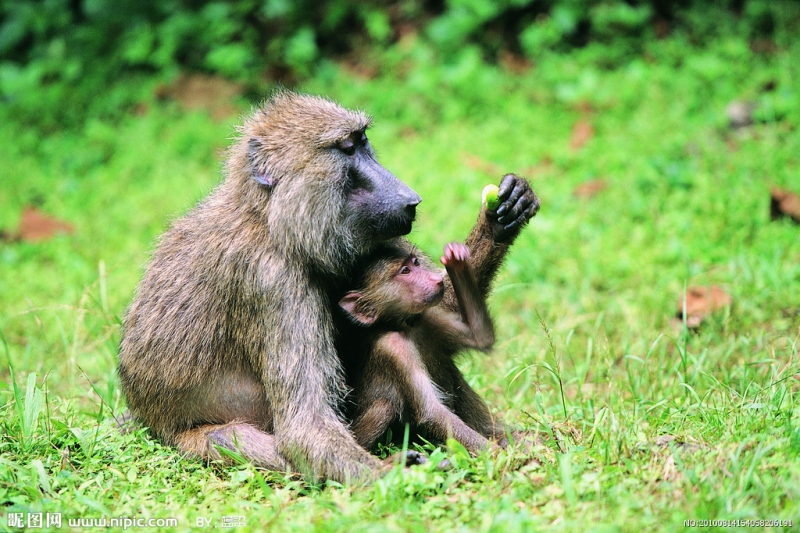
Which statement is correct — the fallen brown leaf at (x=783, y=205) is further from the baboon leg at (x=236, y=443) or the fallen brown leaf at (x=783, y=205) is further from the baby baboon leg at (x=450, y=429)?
the baboon leg at (x=236, y=443)

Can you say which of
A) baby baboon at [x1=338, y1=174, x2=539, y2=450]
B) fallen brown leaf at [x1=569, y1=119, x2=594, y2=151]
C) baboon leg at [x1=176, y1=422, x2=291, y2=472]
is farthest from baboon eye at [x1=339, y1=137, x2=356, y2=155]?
fallen brown leaf at [x1=569, y1=119, x2=594, y2=151]

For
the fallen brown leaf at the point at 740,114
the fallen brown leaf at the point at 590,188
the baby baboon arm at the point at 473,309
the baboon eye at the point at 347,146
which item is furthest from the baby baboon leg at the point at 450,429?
the fallen brown leaf at the point at 740,114

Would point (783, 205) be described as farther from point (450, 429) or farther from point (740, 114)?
point (450, 429)

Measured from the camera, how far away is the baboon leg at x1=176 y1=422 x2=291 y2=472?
336cm

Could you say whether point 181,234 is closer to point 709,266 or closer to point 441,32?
point 709,266

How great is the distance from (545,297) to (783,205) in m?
1.65

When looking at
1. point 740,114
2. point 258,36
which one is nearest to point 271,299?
point 740,114

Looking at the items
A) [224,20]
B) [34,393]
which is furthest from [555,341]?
[224,20]

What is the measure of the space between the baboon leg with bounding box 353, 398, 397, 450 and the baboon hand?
889mm

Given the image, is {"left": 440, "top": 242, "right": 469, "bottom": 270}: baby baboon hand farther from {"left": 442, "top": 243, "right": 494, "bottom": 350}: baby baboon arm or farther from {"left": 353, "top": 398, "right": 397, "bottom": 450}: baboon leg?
{"left": 353, "top": 398, "right": 397, "bottom": 450}: baboon leg

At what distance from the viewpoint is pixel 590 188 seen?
6.44m

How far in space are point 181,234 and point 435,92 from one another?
5044mm

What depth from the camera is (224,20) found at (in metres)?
9.58

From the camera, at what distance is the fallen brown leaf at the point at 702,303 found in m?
4.61
